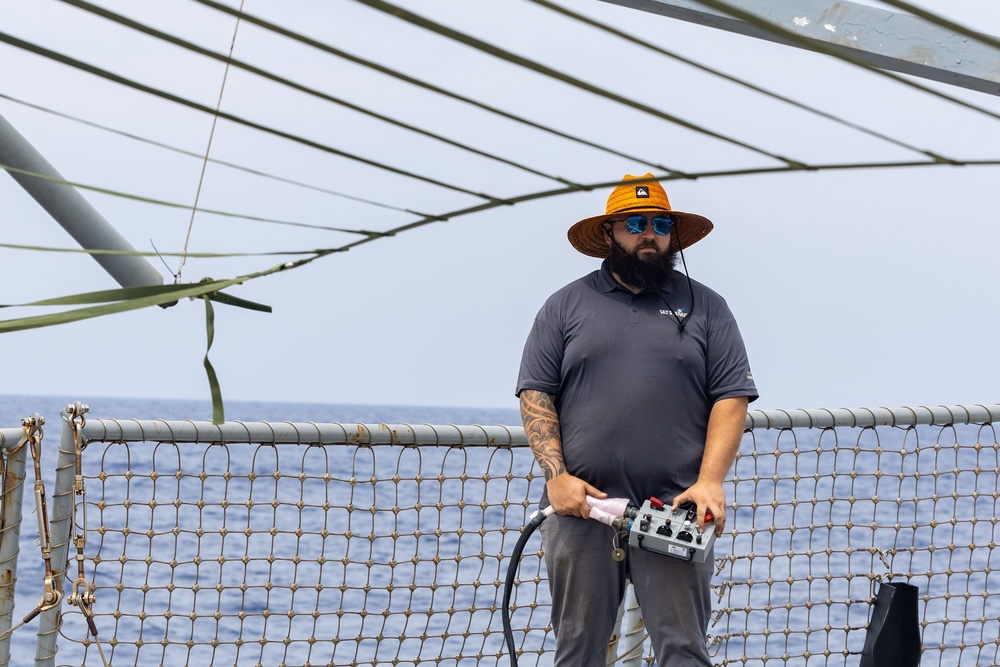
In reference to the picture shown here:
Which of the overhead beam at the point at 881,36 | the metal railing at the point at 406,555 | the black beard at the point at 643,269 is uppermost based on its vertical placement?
the overhead beam at the point at 881,36

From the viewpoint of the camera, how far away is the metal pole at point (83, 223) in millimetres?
2355

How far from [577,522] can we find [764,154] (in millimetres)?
1849

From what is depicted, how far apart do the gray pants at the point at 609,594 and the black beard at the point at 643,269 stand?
0.68 metres

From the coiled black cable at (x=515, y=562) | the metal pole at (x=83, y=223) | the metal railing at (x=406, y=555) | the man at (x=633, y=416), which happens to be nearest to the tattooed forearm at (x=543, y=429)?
the man at (x=633, y=416)

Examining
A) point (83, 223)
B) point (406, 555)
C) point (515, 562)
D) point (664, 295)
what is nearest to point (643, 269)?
point (664, 295)

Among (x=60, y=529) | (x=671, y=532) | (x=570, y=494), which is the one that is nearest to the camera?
(x=671, y=532)

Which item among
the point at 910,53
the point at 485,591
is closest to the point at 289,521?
the point at 485,591

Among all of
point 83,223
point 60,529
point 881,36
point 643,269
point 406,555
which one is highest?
point 881,36

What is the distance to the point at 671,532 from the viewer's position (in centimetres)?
307

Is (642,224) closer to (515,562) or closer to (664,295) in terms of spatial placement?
(664,295)

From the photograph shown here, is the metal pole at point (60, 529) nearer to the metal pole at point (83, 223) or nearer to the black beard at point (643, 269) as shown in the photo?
the metal pole at point (83, 223)

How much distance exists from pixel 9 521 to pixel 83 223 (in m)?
1.21

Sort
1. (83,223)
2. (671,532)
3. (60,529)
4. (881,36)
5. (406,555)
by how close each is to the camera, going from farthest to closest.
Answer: (406,555), (60,529), (671,532), (83,223), (881,36)

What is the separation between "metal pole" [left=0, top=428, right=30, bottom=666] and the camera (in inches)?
127
